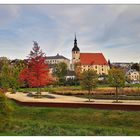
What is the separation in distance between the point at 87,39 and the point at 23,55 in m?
3.73

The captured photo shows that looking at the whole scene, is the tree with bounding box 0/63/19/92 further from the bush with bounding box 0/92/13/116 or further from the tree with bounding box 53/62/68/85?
the bush with bounding box 0/92/13/116

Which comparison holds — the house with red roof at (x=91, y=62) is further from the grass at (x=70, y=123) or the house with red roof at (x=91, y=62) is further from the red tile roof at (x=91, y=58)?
the grass at (x=70, y=123)

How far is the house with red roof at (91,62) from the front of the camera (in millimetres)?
27050

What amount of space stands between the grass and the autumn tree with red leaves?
483 centimetres

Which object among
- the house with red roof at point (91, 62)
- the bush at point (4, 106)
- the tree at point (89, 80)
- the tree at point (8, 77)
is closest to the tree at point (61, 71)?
the house with red roof at point (91, 62)

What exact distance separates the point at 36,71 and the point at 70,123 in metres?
8.38

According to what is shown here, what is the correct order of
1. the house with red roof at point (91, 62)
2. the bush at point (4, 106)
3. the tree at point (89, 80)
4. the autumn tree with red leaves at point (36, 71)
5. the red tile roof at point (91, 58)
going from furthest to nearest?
the house with red roof at point (91, 62)
the red tile roof at point (91, 58)
the autumn tree with red leaves at point (36, 71)
the tree at point (89, 80)
the bush at point (4, 106)

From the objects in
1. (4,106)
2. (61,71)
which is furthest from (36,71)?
(4,106)

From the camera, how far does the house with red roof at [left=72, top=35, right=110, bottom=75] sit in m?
27.0

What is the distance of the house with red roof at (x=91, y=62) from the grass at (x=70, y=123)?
5489mm

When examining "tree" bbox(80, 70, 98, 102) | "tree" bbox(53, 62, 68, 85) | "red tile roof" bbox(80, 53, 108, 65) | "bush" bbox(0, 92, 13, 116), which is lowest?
"bush" bbox(0, 92, 13, 116)

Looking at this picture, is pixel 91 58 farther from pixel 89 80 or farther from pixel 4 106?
pixel 4 106

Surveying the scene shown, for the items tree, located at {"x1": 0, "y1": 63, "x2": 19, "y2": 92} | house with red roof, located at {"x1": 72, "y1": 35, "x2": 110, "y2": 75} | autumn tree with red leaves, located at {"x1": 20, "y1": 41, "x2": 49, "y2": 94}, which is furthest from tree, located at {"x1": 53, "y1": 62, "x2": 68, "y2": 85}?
autumn tree with red leaves, located at {"x1": 20, "y1": 41, "x2": 49, "y2": 94}
